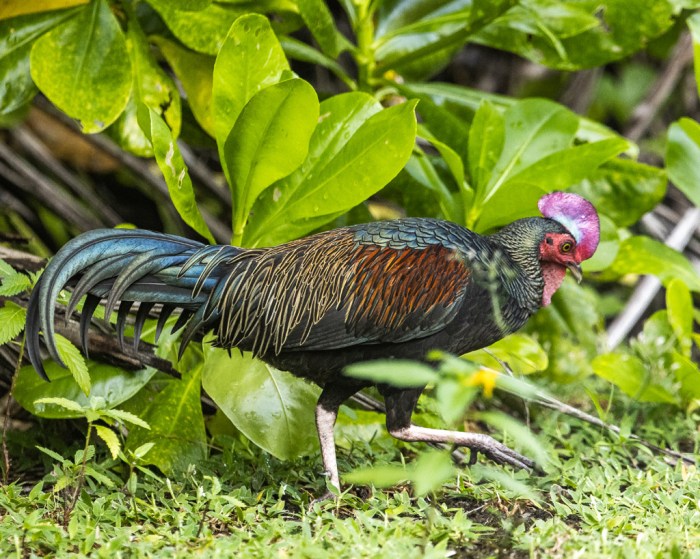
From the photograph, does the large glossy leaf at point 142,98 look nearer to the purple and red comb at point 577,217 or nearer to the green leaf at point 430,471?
the purple and red comb at point 577,217

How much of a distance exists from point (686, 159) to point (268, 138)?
1838mm

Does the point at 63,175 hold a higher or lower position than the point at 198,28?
lower

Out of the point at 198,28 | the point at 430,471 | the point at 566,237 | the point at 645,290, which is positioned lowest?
the point at 645,290

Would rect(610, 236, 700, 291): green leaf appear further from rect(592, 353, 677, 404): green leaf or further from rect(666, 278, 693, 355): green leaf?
rect(592, 353, 677, 404): green leaf

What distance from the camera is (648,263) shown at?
3.63m

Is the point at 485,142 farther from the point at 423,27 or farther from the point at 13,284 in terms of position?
the point at 13,284

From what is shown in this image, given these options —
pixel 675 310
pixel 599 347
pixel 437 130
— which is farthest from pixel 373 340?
pixel 599 347

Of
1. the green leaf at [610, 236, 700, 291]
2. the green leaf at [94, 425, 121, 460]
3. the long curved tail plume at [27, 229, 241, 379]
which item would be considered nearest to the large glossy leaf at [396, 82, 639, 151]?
the green leaf at [610, 236, 700, 291]

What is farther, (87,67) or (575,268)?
(87,67)

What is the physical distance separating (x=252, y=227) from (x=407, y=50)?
1.14 m

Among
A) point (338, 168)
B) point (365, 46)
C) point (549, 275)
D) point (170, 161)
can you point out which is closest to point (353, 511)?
point (549, 275)

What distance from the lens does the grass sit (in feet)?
6.97

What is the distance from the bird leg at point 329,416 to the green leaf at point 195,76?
1.23 metres

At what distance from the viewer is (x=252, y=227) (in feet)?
9.76
